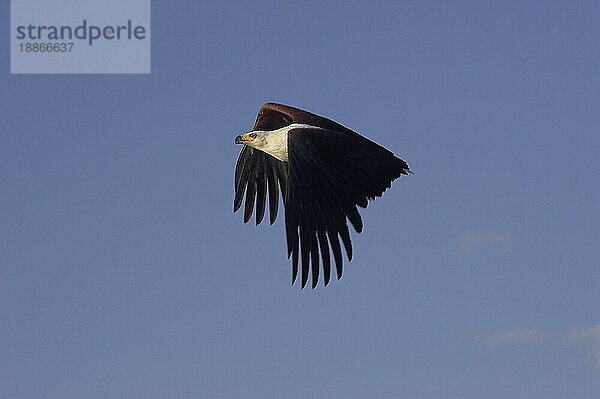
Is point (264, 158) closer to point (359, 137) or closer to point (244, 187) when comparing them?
point (244, 187)

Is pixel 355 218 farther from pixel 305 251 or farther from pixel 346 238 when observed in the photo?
pixel 305 251

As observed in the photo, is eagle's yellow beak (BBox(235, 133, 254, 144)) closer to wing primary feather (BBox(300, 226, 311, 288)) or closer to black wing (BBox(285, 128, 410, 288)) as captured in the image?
black wing (BBox(285, 128, 410, 288))

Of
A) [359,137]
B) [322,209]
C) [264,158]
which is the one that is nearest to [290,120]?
[264,158]

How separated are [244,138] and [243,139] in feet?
0.08

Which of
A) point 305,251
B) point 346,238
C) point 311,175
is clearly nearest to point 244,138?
point 311,175

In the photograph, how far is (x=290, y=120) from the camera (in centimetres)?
2103

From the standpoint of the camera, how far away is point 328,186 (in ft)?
56.7

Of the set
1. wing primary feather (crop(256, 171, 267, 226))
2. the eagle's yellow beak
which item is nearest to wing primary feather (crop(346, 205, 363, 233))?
the eagle's yellow beak

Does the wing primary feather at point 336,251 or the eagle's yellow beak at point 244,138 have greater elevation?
the eagle's yellow beak at point 244,138

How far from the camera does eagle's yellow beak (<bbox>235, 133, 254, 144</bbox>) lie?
2039cm

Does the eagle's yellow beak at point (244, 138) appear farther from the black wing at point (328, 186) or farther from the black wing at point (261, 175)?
the black wing at point (328, 186)

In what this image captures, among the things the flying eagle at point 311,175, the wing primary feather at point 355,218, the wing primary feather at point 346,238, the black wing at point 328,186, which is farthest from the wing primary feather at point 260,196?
the wing primary feather at point 346,238

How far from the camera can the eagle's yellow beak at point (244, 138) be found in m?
20.4

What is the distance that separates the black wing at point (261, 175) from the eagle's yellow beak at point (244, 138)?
0.70 m
